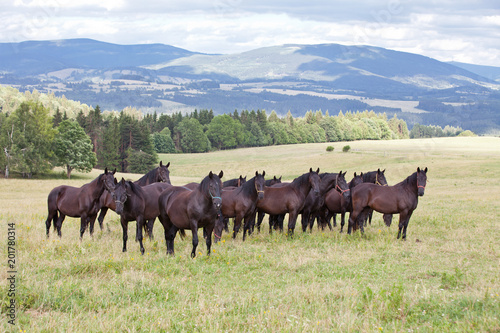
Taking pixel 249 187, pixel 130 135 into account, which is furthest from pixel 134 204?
pixel 130 135

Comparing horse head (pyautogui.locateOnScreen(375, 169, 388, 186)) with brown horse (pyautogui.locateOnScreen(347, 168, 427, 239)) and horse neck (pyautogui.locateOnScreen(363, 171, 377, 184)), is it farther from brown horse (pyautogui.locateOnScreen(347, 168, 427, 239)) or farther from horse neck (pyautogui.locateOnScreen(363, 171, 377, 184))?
brown horse (pyautogui.locateOnScreen(347, 168, 427, 239))

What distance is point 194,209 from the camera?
12.3m

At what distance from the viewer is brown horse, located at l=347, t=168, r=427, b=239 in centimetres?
1571

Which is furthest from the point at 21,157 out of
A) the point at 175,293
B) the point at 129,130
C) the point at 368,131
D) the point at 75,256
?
the point at 368,131

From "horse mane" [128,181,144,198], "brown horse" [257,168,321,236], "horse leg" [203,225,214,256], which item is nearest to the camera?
"horse leg" [203,225,214,256]

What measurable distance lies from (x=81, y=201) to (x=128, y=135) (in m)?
83.5

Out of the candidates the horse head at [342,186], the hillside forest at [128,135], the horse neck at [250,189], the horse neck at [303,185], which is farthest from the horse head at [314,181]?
the hillside forest at [128,135]

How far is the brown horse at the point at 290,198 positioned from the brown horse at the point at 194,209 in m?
3.82

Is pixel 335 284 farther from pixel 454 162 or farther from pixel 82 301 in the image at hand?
pixel 454 162

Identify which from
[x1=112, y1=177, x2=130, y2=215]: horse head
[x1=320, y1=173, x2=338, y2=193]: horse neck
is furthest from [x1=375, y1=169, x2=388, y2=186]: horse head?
[x1=112, y1=177, x2=130, y2=215]: horse head

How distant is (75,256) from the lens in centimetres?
1169

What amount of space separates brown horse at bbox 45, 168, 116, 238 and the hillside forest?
5575 centimetres

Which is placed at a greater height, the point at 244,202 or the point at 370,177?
the point at 370,177

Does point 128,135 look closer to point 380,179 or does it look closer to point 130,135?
point 130,135
